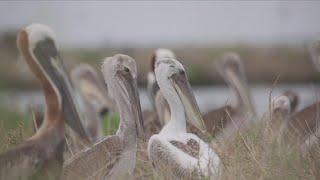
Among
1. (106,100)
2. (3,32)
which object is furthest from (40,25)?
(3,32)

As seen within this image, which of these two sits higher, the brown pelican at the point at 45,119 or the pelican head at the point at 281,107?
the brown pelican at the point at 45,119

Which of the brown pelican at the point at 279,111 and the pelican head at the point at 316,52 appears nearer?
the brown pelican at the point at 279,111

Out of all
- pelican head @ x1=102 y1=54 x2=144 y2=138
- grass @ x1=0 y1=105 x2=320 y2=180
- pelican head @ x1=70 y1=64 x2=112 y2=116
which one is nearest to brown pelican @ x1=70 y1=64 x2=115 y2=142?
pelican head @ x1=70 y1=64 x2=112 y2=116

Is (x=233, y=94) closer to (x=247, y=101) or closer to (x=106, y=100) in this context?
(x=247, y=101)

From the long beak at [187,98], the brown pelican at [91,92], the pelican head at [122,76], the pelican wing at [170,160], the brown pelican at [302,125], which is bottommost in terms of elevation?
the brown pelican at [91,92]

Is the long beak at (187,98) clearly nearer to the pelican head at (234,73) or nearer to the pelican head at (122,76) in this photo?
the pelican head at (122,76)

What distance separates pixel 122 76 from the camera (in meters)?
7.99

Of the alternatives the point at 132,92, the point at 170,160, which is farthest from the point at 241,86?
the point at 170,160

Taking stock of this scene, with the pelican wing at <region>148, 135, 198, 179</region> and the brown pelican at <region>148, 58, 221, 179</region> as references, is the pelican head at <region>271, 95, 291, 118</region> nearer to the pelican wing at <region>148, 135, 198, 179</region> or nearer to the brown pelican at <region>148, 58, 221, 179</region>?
the brown pelican at <region>148, 58, 221, 179</region>

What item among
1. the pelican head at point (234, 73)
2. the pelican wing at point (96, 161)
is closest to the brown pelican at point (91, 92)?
the pelican head at point (234, 73)

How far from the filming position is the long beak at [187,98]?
8133 mm

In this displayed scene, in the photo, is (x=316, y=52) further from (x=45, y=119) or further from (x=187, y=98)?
(x=45, y=119)

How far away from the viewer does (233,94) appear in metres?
12.6

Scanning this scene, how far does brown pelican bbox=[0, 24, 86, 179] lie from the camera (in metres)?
6.71
